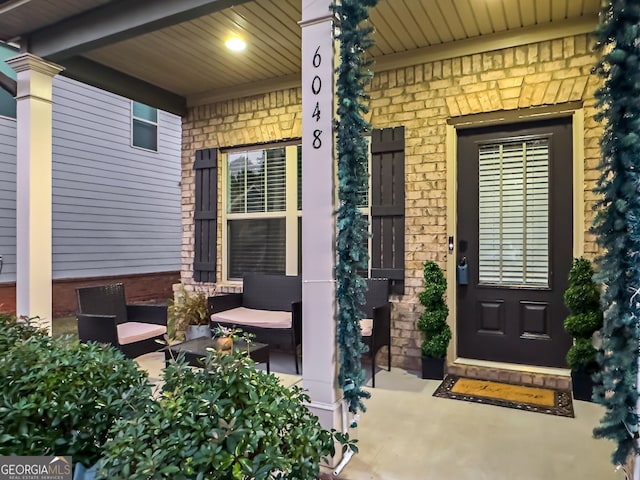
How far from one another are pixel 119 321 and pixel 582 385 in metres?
4.12

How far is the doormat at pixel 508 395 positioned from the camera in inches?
A: 121

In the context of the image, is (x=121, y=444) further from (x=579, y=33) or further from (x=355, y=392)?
(x=579, y=33)

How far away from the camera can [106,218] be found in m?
6.75

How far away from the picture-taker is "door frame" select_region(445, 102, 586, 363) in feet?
11.1

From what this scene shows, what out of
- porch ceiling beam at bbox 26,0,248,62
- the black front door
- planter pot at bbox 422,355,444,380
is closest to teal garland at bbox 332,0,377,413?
porch ceiling beam at bbox 26,0,248,62

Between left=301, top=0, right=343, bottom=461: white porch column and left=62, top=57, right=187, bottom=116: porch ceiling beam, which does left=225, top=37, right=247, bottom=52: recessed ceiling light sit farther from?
left=301, top=0, right=343, bottom=461: white porch column

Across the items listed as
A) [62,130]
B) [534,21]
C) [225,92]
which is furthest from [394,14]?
[62,130]

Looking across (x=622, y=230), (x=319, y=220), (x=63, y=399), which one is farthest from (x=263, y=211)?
(x=622, y=230)

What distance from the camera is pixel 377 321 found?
3586mm

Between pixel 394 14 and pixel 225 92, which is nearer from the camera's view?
pixel 394 14

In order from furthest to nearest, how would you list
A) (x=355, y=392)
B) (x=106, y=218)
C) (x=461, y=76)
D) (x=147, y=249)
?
(x=147, y=249) → (x=106, y=218) → (x=461, y=76) → (x=355, y=392)

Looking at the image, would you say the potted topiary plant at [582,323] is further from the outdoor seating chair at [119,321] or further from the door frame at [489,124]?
the outdoor seating chair at [119,321]

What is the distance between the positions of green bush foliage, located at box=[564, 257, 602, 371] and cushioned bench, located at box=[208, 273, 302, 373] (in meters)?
2.22

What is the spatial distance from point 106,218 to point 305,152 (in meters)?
5.60
